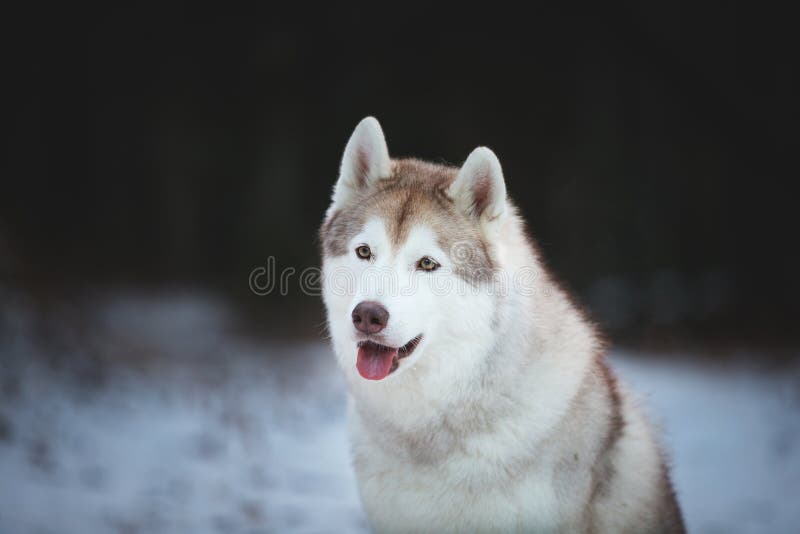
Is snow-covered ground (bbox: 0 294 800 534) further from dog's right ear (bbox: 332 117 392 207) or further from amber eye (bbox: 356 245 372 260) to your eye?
dog's right ear (bbox: 332 117 392 207)

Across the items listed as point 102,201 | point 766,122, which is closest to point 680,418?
point 766,122

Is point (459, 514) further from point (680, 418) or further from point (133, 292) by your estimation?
point (133, 292)

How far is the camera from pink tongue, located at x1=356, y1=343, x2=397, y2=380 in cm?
265

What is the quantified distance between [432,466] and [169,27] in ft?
24.3

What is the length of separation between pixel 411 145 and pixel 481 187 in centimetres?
619

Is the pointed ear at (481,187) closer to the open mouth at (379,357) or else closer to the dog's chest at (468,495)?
the open mouth at (379,357)

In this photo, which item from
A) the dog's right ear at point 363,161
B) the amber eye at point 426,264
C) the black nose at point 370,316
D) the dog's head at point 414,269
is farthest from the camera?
the dog's right ear at point 363,161

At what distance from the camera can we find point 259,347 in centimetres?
849

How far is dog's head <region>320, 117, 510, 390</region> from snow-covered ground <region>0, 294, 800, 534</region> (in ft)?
4.46

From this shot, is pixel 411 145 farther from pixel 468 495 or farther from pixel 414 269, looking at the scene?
pixel 468 495

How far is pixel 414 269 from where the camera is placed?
2768mm

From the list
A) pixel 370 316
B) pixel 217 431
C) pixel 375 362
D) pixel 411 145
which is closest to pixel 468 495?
pixel 375 362

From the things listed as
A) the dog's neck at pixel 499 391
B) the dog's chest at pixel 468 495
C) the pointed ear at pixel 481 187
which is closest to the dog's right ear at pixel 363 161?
the pointed ear at pixel 481 187

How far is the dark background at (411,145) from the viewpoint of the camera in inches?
313
